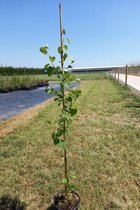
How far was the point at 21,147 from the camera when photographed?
13.0 ft

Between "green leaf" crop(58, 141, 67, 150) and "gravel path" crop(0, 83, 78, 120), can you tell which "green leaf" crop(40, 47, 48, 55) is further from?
"gravel path" crop(0, 83, 78, 120)

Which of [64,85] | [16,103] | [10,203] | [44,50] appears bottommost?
[10,203]

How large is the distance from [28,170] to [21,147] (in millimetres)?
879

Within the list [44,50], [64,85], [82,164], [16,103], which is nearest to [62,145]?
[64,85]

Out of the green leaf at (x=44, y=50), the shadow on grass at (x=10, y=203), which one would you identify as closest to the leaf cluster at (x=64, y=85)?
A: the green leaf at (x=44, y=50)

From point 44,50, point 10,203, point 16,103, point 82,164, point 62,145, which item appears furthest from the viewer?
point 16,103

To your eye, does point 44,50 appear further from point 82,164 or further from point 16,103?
point 16,103

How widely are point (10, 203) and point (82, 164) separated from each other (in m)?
1.18

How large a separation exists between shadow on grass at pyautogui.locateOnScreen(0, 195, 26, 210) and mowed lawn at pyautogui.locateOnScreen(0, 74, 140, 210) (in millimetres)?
59

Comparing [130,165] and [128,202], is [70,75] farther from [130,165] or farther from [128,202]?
[130,165]

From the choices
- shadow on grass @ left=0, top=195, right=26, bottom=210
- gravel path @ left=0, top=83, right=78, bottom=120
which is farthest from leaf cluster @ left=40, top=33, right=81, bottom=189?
gravel path @ left=0, top=83, right=78, bottom=120

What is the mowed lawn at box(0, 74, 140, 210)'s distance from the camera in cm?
254

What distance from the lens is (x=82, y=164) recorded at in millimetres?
3264

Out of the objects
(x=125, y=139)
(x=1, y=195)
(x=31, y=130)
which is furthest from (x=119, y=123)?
(x=1, y=195)
